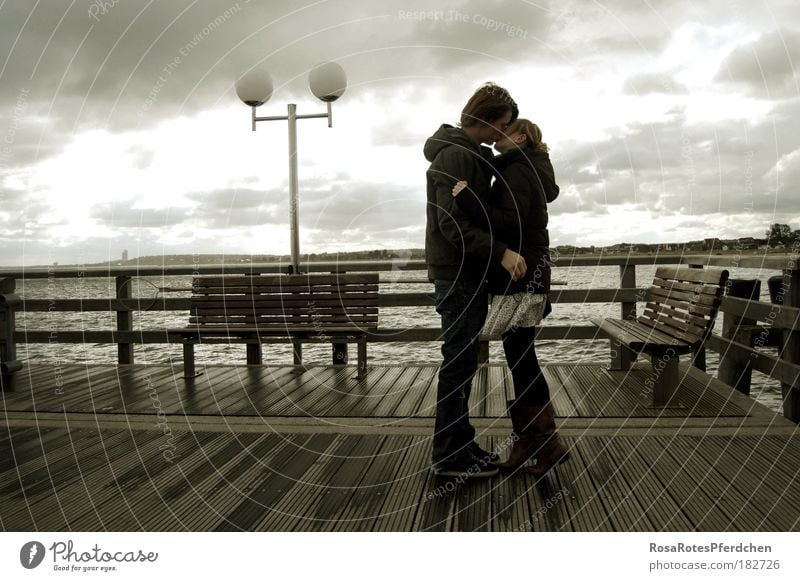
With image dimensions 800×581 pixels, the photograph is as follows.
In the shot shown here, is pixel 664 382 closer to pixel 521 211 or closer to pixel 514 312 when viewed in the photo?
pixel 514 312

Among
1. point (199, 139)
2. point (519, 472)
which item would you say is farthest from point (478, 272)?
point (199, 139)

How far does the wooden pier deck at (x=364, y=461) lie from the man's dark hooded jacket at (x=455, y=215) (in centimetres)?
104

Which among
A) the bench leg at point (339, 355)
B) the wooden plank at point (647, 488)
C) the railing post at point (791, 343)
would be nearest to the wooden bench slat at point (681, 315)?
the railing post at point (791, 343)

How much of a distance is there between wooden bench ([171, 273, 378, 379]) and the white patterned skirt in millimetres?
2713

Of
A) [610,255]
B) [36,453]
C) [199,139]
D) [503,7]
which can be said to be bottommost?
[36,453]

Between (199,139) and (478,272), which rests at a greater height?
(199,139)

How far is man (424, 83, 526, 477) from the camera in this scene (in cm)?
295

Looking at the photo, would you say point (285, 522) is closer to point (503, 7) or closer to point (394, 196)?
point (394, 196)

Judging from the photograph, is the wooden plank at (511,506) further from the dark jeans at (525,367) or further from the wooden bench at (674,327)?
the wooden bench at (674,327)

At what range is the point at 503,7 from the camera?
4406mm

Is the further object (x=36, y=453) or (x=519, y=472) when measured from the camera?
(x=36, y=453)

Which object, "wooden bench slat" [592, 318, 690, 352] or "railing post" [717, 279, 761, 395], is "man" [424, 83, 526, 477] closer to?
"wooden bench slat" [592, 318, 690, 352]

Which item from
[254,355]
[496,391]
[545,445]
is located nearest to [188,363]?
[254,355]
